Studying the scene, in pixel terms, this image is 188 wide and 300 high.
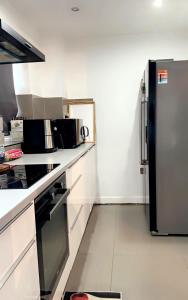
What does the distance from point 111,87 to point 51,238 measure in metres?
2.58

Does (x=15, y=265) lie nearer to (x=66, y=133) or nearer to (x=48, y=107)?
(x=66, y=133)

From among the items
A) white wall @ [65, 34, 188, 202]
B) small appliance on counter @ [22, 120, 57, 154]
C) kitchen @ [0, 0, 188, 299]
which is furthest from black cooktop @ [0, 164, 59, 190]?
white wall @ [65, 34, 188, 202]

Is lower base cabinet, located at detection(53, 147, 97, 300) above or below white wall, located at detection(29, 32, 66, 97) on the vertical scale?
below

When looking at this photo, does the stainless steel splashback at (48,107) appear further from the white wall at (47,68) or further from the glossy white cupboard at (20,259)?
the glossy white cupboard at (20,259)

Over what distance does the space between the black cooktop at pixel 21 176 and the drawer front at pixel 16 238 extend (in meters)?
0.18

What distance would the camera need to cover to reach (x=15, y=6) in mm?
2572

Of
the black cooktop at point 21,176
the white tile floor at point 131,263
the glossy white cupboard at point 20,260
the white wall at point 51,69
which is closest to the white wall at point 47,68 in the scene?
the white wall at point 51,69

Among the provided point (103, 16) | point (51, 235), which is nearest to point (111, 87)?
point (103, 16)

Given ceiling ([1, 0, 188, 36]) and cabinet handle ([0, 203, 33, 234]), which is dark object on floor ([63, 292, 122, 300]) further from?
ceiling ([1, 0, 188, 36])

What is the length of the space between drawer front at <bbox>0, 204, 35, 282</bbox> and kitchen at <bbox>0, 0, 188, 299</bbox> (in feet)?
3.14

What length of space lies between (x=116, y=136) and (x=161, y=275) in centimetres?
198

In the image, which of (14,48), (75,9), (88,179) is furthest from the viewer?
(88,179)

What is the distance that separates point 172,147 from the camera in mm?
2561

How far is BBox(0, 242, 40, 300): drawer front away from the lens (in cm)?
87
